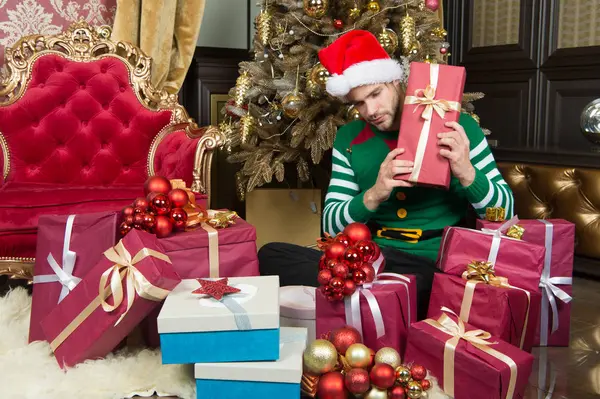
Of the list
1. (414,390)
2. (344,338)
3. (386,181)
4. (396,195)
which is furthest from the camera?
(396,195)

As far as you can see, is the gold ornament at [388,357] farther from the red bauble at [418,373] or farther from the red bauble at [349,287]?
the red bauble at [349,287]

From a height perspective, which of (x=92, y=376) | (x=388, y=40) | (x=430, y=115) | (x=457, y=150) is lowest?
(x=92, y=376)

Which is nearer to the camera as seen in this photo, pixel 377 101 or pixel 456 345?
pixel 456 345

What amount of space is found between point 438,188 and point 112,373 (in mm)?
1122

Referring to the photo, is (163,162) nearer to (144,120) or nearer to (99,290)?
(144,120)

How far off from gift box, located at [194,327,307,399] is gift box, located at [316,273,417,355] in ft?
0.72

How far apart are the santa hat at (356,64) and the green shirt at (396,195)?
215 millimetres

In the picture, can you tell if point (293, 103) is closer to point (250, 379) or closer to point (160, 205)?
point (160, 205)

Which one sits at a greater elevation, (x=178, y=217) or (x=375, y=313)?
(x=178, y=217)

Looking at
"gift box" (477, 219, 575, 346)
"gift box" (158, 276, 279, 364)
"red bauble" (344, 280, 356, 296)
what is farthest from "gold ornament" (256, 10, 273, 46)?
"gift box" (158, 276, 279, 364)

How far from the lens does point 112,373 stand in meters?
1.81

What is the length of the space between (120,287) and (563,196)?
7.55ft

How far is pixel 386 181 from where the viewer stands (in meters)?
2.06

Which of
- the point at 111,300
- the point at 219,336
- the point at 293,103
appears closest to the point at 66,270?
the point at 111,300
